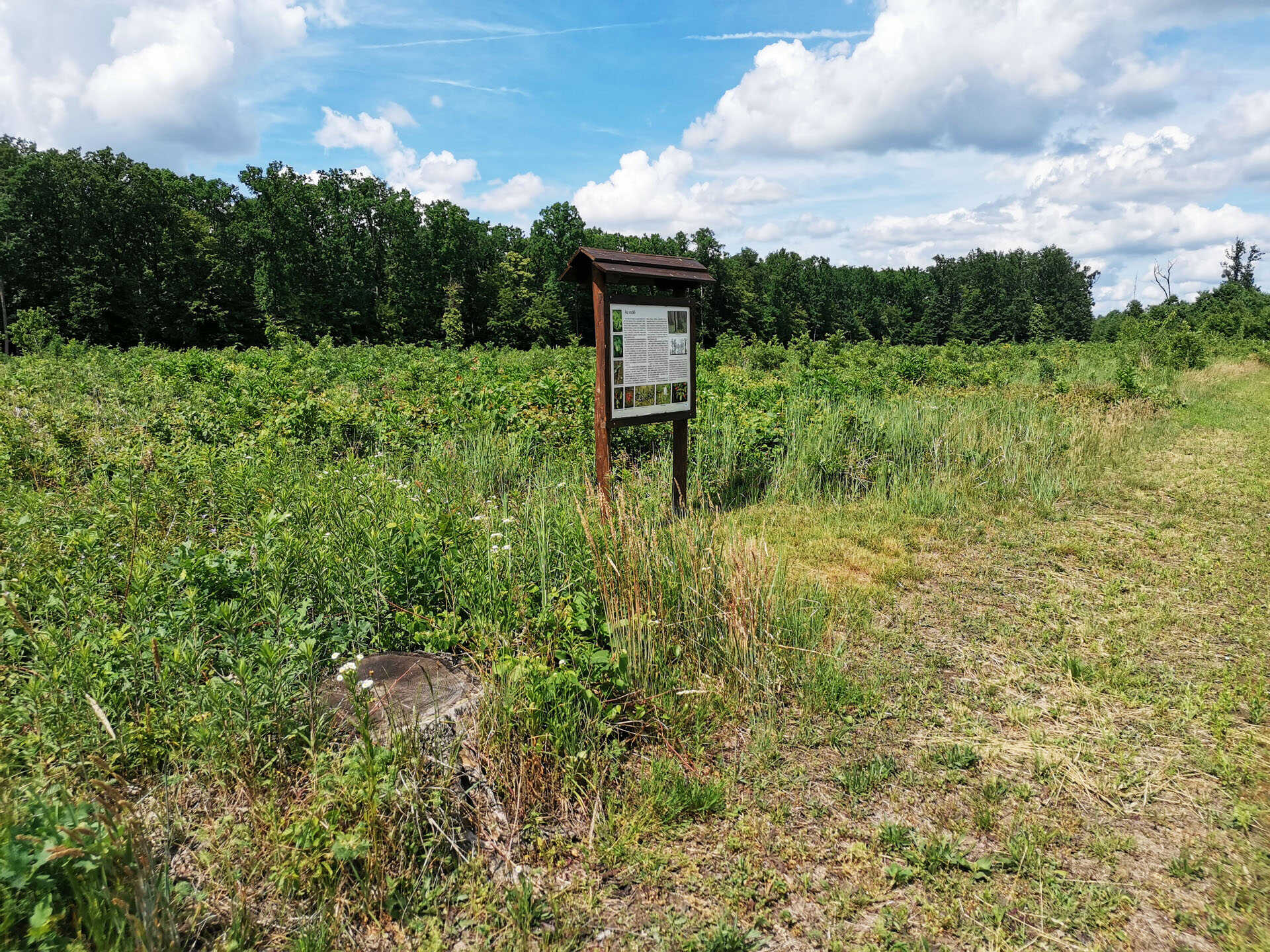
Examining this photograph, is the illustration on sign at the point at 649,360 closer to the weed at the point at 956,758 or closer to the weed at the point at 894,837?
the weed at the point at 956,758

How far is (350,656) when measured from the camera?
3.25m

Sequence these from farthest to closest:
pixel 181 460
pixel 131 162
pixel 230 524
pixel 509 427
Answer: pixel 131 162 < pixel 509 427 < pixel 181 460 < pixel 230 524

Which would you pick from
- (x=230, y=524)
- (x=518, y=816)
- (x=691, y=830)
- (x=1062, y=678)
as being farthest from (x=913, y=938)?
(x=230, y=524)

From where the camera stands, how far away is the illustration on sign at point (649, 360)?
580cm

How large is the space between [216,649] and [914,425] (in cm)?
724

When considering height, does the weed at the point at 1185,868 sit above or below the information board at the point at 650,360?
below

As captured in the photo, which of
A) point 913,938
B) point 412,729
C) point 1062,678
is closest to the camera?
point 913,938

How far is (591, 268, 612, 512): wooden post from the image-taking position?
5617mm

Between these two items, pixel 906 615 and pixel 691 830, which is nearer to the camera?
pixel 691 830

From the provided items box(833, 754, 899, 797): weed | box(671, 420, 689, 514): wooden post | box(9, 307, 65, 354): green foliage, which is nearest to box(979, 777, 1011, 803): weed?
box(833, 754, 899, 797): weed

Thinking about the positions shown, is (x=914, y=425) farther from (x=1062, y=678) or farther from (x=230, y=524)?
(x=230, y=524)

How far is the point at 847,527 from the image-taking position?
21.1 ft

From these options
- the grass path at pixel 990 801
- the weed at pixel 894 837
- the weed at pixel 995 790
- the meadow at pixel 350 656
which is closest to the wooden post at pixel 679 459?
the meadow at pixel 350 656

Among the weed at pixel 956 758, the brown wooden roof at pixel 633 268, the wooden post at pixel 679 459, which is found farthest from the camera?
the wooden post at pixel 679 459
